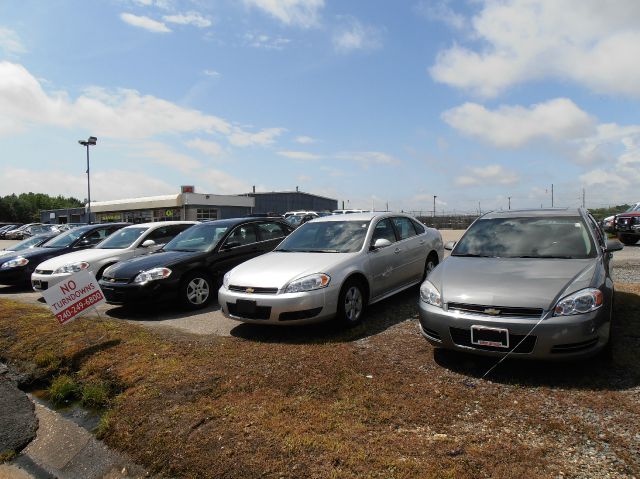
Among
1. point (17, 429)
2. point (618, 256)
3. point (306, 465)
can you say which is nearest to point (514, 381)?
point (306, 465)

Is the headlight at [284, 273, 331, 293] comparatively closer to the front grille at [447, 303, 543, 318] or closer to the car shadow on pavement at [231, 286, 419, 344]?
the car shadow on pavement at [231, 286, 419, 344]

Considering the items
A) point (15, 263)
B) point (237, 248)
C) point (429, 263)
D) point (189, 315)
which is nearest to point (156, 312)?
point (189, 315)

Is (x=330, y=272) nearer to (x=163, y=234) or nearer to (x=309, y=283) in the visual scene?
(x=309, y=283)

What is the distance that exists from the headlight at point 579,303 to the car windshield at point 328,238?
9.23ft

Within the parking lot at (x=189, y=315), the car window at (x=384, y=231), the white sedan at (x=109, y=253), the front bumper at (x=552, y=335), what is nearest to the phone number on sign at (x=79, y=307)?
the parking lot at (x=189, y=315)

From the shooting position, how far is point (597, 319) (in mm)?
3533

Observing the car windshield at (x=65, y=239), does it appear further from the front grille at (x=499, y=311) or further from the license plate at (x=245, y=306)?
the front grille at (x=499, y=311)

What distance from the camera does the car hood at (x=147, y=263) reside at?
6.95m

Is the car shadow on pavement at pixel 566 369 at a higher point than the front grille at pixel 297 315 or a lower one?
lower

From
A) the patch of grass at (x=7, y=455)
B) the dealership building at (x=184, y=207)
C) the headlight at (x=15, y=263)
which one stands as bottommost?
the patch of grass at (x=7, y=455)

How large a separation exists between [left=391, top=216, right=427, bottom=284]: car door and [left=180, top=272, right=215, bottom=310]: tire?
10.8ft

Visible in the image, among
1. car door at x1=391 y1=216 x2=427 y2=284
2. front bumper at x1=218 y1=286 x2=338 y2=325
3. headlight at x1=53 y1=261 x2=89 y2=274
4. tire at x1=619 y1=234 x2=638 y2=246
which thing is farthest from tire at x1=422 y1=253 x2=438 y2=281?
tire at x1=619 y1=234 x2=638 y2=246

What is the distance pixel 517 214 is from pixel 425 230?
7.77ft

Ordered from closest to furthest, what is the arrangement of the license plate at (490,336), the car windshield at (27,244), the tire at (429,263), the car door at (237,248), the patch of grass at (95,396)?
the license plate at (490,336) < the patch of grass at (95,396) < the tire at (429,263) < the car door at (237,248) < the car windshield at (27,244)
